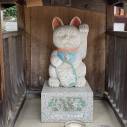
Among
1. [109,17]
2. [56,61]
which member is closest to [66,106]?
[56,61]

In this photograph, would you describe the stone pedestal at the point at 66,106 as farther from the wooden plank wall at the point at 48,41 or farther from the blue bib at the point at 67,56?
the wooden plank wall at the point at 48,41

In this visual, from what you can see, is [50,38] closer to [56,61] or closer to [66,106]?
[56,61]

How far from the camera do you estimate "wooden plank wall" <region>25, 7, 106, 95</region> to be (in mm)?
3379

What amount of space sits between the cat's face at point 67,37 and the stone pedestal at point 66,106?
542 millimetres

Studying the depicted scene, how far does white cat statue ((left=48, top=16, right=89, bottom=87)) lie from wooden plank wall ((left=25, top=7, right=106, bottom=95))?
1.47 feet

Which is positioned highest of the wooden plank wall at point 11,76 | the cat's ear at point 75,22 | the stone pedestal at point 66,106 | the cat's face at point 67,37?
the cat's ear at point 75,22

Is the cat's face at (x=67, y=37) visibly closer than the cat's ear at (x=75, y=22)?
Yes

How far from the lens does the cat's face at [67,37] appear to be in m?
2.85

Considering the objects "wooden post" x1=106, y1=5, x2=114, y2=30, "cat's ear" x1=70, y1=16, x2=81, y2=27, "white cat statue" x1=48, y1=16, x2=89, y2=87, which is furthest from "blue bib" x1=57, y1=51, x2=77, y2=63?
"wooden post" x1=106, y1=5, x2=114, y2=30

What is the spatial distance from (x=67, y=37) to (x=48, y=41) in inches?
24.7

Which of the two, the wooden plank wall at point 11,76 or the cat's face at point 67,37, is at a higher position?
the cat's face at point 67,37

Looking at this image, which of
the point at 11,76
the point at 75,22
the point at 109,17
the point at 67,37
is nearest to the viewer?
the point at 11,76

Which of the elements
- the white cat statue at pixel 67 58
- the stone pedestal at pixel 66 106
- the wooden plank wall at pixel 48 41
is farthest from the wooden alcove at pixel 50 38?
the stone pedestal at pixel 66 106

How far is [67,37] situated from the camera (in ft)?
9.35
